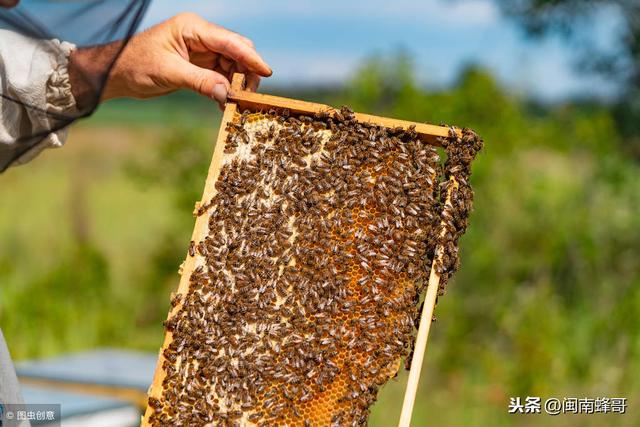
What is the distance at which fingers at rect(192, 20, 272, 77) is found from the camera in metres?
3.47

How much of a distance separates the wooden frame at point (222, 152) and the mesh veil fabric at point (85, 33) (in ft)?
2.14

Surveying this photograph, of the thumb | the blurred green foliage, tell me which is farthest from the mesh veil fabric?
the blurred green foliage

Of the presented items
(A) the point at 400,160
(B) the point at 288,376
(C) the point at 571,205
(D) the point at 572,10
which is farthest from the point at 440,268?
(D) the point at 572,10

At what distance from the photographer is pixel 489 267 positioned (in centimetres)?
1025

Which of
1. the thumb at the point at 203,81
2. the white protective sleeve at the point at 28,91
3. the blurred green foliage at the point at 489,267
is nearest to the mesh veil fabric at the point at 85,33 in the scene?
the white protective sleeve at the point at 28,91

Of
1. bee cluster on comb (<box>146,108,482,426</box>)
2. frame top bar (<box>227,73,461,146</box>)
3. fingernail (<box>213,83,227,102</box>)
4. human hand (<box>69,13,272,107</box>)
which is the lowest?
bee cluster on comb (<box>146,108,482,426</box>)

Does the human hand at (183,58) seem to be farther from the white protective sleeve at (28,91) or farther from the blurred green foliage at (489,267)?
the blurred green foliage at (489,267)

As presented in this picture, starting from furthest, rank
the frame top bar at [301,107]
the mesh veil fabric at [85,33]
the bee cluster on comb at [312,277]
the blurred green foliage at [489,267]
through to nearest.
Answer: the blurred green foliage at [489,267]
the frame top bar at [301,107]
the bee cluster on comb at [312,277]
the mesh veil fabric at [85,33]

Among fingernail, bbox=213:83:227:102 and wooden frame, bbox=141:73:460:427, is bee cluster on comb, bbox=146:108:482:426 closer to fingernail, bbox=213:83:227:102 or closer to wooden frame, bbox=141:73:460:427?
wooden frame, bbox=141:73:460:427

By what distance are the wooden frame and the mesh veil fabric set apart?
65cm

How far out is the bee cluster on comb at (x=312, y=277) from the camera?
3.08m

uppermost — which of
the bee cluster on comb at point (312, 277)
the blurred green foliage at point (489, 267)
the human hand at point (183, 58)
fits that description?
the blurred green foliage at point (489, 267)

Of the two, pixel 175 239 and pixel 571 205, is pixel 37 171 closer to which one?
pixel 175 239

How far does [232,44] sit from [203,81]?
0.22 meters
